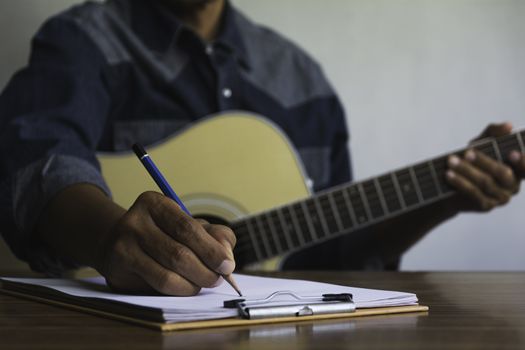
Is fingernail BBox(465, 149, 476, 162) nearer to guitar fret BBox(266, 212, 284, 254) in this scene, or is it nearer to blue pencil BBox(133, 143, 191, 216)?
guitar fret BBox(266, 212, 284, 254)

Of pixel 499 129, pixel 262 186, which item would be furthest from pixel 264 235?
pixel 499 129

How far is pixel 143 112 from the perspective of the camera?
1.48m

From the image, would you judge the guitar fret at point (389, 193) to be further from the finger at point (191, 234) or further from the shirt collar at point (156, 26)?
the finger at point (191, 234)

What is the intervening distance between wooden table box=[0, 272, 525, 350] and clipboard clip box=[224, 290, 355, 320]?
15 millimetres

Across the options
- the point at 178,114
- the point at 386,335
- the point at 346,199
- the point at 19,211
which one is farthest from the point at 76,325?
the point at 178,114

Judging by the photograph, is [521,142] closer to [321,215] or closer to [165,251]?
[321,215]

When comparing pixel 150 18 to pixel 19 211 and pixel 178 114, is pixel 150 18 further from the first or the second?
pixel 19 211

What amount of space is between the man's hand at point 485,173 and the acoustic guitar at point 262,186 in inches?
0.6

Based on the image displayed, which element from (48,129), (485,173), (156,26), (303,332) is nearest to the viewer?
(303,332)

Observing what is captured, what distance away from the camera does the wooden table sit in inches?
18.9

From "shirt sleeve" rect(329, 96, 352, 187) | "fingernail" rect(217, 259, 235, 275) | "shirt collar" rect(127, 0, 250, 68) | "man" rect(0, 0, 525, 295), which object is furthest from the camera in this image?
"shirt sleeve" rect(329, 96, 352, 187)

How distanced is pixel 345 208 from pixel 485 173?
10.1 inches

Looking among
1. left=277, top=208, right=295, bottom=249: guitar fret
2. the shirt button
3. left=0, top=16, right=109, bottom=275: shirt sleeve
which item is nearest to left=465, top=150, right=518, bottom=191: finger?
left=277, top=208, right=295, bottom=249: guitar fret

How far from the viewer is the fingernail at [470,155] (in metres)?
1.39
